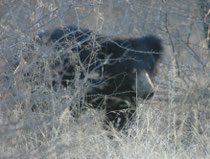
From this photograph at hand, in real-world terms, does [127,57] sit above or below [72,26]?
below

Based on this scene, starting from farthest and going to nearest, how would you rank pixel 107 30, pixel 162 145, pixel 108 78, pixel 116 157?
pixel 107 30 < pixel 108 78 < pixel 162 145 < pixel 116 157

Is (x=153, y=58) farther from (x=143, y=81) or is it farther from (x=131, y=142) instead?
(x=131, y=142)

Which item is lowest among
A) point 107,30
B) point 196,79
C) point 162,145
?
point 162,145

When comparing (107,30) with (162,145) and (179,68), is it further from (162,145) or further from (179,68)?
(162,145)

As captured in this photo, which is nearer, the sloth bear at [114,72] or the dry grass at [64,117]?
the dry grass at [64,117]

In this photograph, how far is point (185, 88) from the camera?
17.9 feet

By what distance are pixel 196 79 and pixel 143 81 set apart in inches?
28.4

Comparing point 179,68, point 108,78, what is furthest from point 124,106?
point 179,68

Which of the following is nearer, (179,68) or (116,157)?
(116,157)

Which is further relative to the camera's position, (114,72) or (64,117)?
→ (114,72)

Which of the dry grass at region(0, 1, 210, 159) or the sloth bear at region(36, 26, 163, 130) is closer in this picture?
the dry grass at region(0, 1, 210, 159)

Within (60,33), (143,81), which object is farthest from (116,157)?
(60,33)

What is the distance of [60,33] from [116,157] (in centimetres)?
222

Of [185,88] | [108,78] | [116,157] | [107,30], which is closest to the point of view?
[116,157]
